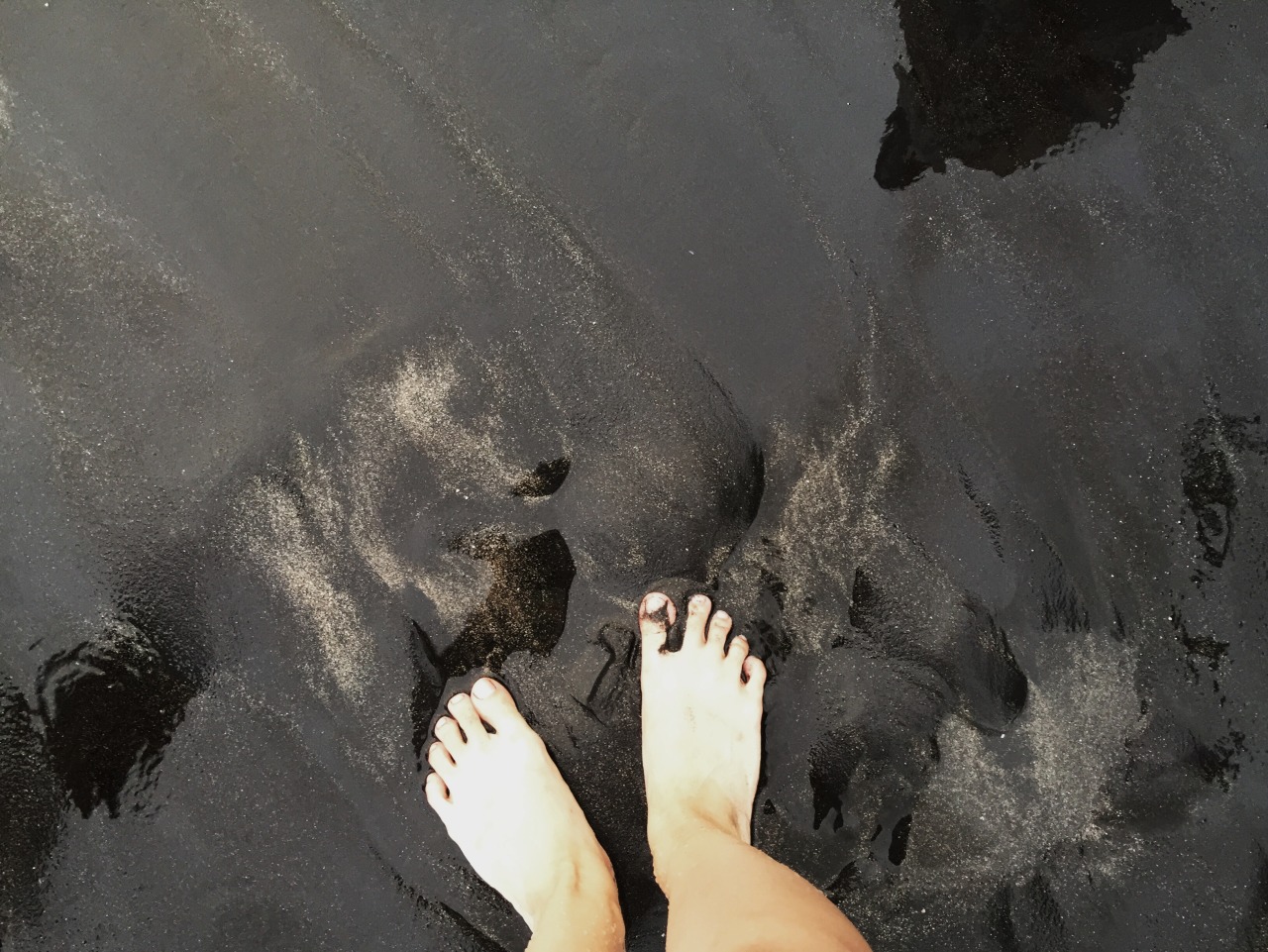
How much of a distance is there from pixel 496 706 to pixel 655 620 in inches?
18.5

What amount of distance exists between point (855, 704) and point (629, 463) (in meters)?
0.84

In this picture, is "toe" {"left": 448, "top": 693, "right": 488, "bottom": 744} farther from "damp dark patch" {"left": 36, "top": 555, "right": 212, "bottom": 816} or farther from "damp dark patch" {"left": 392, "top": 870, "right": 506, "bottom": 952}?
"damp dark patch" {"left": 36, "top": 555, "right": 212, "bottom": 816}

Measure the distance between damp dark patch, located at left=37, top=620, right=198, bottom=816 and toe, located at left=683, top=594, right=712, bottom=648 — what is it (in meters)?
1.26

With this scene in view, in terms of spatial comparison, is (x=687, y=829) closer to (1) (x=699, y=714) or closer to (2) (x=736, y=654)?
(1) (x=699, y=714)

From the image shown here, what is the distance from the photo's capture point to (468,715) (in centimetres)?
206

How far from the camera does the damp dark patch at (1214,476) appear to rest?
1943 millimetres

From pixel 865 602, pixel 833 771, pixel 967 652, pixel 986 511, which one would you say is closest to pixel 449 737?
pixel 833 771

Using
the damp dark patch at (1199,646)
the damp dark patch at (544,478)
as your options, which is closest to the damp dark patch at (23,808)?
the damp dark patch at (544,478)

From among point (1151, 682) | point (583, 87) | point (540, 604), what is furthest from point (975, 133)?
point (540, 604)

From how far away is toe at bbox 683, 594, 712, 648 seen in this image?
205cm

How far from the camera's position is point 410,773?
2.04 m

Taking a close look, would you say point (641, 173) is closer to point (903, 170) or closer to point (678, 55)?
point (678, 55)

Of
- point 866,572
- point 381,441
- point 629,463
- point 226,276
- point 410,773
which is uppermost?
point 226,276

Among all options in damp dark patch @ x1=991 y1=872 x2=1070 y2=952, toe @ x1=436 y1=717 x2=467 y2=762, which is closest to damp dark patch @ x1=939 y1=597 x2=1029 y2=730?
damp dark patch @ x1=991 y1=872 x2=1070 y2=952
